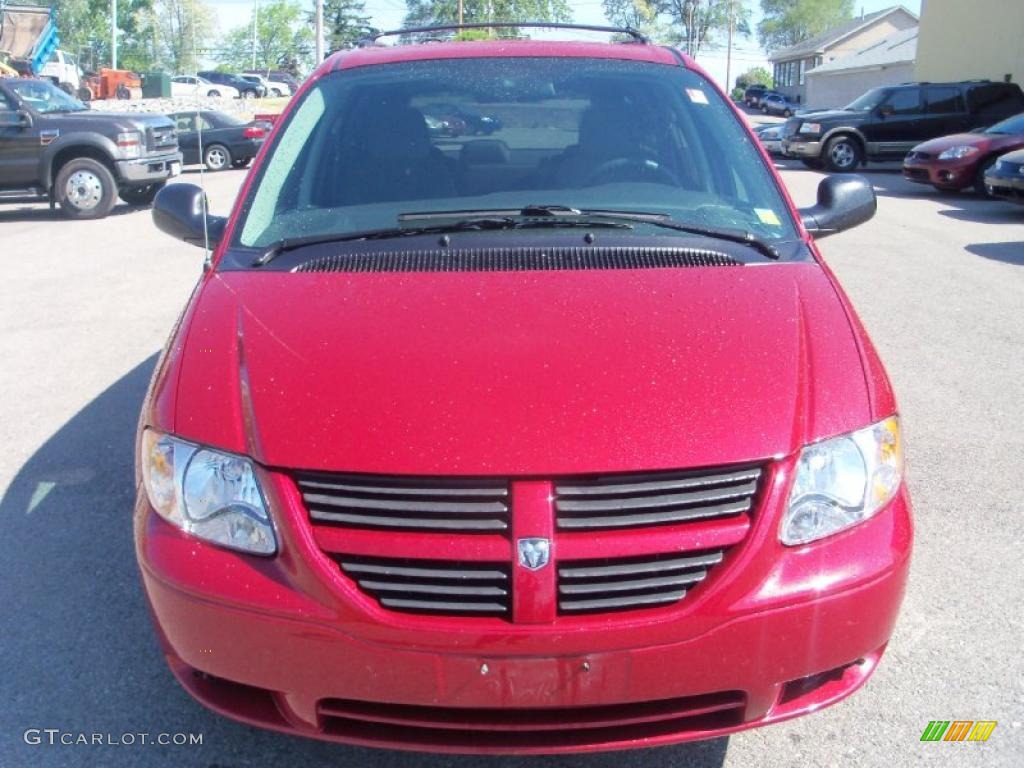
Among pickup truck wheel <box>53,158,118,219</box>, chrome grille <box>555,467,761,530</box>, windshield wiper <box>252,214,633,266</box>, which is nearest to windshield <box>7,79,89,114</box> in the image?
pickup truck wheel <box>53,158,118,219</box>

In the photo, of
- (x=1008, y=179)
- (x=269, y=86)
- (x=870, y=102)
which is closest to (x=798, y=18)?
(x=269, y=86)

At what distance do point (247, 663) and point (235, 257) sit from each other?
1354 millimetres

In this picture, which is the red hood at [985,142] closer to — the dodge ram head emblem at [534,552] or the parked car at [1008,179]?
the parked car at [1008,179]

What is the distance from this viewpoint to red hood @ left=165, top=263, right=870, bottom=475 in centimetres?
228

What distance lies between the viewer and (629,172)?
3.56 meters

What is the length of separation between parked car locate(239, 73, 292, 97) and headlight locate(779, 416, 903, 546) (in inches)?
2246

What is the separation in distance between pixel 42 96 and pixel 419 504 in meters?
15.3

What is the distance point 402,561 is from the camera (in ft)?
7.24

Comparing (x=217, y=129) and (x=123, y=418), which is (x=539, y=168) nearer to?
(x=123, y=418)

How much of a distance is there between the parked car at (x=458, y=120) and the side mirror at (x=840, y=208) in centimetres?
117

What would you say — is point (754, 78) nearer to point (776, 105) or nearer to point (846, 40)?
point (846, 40)

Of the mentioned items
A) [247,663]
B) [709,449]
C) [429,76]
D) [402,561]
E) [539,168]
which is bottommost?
[247,663]

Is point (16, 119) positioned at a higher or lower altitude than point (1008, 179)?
higher

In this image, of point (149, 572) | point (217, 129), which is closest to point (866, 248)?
point (149, 572)
